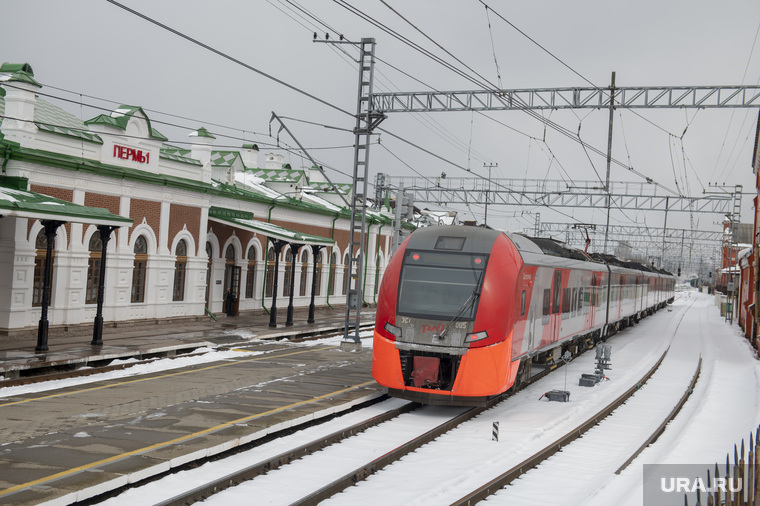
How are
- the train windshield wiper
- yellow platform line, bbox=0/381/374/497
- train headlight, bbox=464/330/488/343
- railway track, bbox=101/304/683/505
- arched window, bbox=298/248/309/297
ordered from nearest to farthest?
1. yellow platform line, bbox=0/381/374/497
2. railway track, bbox=101/304/683/505
3. train headlight, bbox=464/330/488/343
4. the train windshield wiper
5. arched window, bbox=298/248/309/297

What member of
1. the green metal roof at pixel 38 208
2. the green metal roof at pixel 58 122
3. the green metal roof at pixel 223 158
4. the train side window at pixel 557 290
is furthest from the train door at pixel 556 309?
the green metal roof at pixel 223 158

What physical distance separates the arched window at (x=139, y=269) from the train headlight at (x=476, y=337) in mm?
13981

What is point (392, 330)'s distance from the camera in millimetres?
Result: 13055

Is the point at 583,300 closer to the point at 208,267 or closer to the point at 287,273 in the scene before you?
the point at 208,267

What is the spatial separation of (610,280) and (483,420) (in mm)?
14992

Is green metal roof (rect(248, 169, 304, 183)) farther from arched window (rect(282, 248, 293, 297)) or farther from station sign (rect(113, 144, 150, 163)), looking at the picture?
station sign (rect(113, 144, 150, 163))

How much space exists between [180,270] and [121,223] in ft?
24.0

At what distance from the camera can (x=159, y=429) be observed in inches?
422

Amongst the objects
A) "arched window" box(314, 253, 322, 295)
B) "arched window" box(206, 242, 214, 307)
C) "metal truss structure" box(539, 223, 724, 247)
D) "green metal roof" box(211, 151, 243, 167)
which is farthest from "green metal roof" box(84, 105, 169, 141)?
"metal truss structure" box(539, 223, 724, 247)

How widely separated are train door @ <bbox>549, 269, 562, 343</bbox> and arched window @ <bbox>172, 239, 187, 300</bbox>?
534 inches

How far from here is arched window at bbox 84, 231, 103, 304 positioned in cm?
2155

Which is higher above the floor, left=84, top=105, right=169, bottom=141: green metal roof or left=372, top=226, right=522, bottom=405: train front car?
left=84, top=105, right=169, bottom=141: green metal roof

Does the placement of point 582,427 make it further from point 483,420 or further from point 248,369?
point 248,369

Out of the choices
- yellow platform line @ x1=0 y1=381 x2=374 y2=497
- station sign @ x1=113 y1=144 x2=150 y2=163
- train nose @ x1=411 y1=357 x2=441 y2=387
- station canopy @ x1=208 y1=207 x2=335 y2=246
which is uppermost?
station sign @ x1=113 y1=144 x2=150 y2=163
